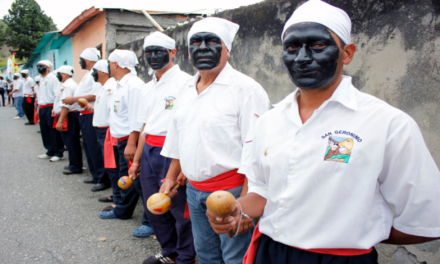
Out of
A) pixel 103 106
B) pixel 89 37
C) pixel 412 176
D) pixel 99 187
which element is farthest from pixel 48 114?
pixel 412 176

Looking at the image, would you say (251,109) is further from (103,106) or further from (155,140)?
(103,106)

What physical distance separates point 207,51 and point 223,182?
96 centimetres

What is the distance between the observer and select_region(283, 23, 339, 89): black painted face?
4.88 ft

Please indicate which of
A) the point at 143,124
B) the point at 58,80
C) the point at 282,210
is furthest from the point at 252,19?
the point at 58,80

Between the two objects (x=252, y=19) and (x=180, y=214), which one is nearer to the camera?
(x=180, y=214)

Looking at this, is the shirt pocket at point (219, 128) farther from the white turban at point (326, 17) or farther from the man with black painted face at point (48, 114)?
the man with black painted face at point (48, 114)

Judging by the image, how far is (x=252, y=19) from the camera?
394 cm

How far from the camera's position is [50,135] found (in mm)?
8820

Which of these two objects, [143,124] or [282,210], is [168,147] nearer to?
[143,124]

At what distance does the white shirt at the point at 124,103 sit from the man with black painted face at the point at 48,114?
15.2 ft

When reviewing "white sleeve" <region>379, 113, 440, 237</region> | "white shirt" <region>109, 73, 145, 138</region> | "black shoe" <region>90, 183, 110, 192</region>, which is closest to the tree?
"black shoe" <region>90, 183, 110, 192</region>

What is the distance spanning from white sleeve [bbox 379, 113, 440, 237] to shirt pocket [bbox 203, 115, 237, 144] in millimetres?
1171

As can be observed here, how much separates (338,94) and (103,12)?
1023 centimetres

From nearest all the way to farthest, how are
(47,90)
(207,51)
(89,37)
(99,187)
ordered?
(207,51) < (99,187) < (47,90) < (89,37)
